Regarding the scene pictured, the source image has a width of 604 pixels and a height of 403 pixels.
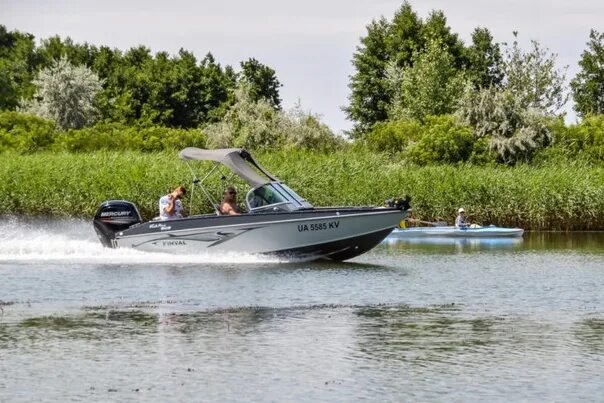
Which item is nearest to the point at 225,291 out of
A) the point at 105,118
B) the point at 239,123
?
the point at 239,123

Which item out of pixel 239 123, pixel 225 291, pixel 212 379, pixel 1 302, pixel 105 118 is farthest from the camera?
pixel 105 118

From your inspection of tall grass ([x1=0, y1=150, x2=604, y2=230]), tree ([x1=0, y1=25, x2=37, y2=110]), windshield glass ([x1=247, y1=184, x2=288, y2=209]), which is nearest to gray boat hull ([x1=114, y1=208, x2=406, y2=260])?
windshield glass ([x1=247, y1=184, x2=288, y2=209])

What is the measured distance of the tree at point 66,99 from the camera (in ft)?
304

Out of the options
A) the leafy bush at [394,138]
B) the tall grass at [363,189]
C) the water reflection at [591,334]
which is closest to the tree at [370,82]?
the leafy bush at [394,138]

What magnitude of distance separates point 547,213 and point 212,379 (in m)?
32.5

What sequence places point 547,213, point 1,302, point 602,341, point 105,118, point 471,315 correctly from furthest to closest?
point 105,118 < point 547,213 < point 1,302 < point 471,315 < point 602,341

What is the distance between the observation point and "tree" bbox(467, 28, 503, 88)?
309ft

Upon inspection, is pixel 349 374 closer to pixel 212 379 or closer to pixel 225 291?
pixel 212 379

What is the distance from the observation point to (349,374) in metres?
17.3

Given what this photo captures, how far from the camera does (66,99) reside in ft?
306

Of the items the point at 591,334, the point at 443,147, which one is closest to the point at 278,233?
the point at 591,334

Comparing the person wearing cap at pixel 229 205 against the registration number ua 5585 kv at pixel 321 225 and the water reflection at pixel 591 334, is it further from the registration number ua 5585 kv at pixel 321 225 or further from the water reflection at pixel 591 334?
the water reflection at pixel 591 334

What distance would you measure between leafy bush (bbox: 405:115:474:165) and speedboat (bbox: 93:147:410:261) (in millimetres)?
27811

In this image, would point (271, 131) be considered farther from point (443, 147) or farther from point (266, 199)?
point (266, 199)
